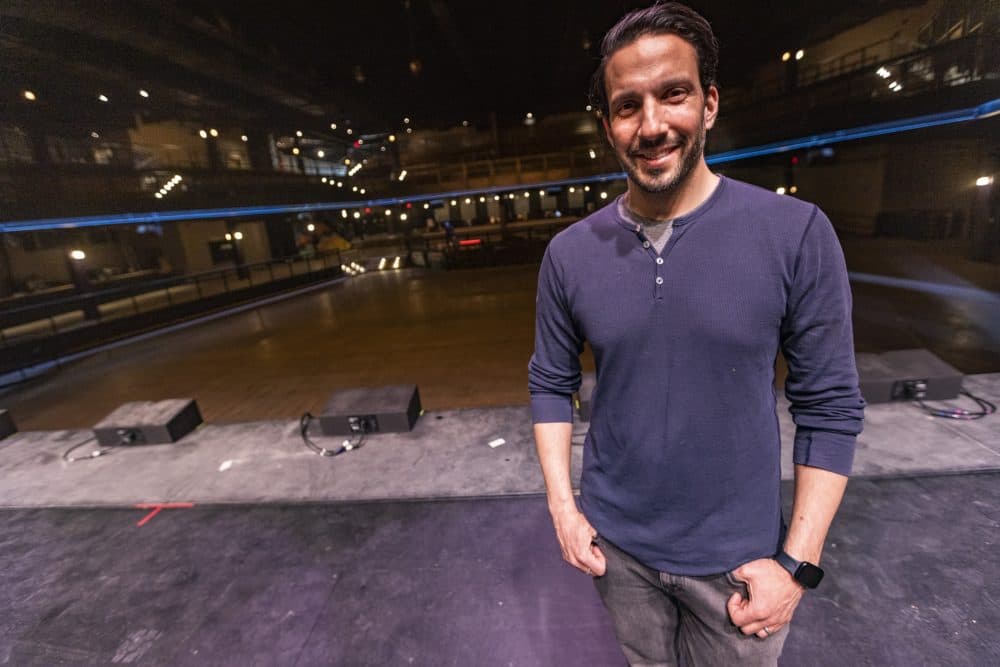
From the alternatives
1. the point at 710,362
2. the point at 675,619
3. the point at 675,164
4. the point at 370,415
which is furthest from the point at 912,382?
the point at 370,415

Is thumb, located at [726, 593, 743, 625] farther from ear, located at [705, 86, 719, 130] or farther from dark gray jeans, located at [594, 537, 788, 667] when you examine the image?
ear, located at [705, 86, 719, 130]

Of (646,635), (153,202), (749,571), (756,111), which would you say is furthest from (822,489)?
(153,202)

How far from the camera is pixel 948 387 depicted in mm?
3227

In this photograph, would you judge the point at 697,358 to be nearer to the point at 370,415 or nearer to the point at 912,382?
the point at 370,415

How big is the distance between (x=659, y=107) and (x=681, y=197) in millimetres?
183

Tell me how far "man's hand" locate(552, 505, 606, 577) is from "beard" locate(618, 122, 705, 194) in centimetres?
77

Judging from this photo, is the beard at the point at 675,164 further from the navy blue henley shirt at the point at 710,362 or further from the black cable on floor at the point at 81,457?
the black cable on floor at the point at 81,457

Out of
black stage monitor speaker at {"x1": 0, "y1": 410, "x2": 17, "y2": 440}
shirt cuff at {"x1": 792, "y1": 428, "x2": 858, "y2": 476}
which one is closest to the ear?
shirt cuff at {"x1": 792, "y1": 428, "x2": 858, "y2": 476}

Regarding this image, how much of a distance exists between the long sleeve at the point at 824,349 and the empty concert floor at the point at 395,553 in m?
1.31

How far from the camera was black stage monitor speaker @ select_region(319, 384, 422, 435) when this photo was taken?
358cm

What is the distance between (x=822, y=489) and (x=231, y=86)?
46.2ft

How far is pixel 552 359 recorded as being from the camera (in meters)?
1.13

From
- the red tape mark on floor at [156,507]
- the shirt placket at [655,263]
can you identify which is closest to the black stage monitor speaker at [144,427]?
the red tape mark on floor at [156,507]

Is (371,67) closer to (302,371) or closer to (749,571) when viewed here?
(302,371)
